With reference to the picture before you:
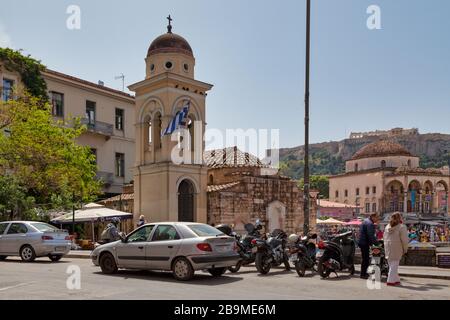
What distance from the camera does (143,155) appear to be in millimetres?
26969

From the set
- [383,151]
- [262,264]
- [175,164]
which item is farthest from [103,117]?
[383,151]

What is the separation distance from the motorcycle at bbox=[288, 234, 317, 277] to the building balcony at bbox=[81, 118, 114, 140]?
84.5 feet

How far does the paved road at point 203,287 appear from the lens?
30.7 ft

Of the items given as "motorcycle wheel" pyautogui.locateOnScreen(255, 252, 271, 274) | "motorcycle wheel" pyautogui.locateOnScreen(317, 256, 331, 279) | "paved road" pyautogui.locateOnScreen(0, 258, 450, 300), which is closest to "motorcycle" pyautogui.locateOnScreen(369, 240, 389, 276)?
"paved road" pyautogui.locateOnScreen(0, 258, 450, 300)

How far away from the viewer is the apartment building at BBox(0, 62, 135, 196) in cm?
3541

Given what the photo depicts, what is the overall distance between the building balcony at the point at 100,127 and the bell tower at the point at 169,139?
1045 cm

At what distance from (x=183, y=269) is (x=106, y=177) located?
2705 cm

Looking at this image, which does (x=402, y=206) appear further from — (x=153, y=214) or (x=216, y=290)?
(x=216, y=290)

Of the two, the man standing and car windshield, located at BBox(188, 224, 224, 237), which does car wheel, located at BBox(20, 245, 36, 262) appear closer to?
car windshield, located at BBox(188, 224, 224, 237)

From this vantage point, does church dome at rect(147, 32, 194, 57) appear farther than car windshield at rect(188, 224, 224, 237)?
Yes

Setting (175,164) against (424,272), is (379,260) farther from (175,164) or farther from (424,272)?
(175,164)

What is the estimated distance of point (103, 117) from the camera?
38.4 metres
